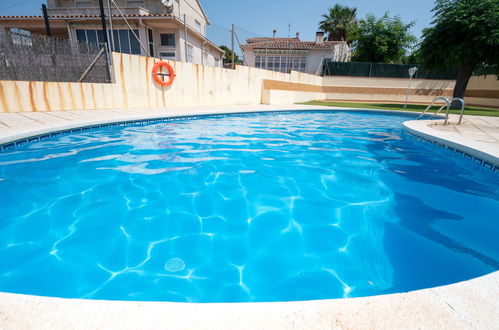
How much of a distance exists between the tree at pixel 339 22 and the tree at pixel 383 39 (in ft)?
31.1

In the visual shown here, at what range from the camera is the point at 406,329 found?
1090 millimetres

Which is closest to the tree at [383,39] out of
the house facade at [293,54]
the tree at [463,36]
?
the house facade at [293,54]

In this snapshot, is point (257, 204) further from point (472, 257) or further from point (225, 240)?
point (472, 257)

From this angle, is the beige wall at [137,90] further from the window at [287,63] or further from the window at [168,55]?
the window at [287,63]

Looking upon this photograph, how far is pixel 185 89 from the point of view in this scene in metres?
11.8

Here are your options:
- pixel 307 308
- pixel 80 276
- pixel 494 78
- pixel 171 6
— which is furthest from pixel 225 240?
pixel 494 78

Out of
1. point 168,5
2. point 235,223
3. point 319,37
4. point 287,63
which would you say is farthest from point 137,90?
point 319,37

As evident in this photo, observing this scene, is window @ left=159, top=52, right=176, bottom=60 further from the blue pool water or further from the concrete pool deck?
the concrete pool deck

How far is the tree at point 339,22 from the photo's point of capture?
36.2 metres


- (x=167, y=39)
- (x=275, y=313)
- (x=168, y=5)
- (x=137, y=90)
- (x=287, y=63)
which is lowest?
(x=275, y=313)

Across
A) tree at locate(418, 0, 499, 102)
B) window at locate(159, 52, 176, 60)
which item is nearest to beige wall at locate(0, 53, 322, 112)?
window at locate(159, 52, 176, 60)

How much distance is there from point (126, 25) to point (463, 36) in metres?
21.1

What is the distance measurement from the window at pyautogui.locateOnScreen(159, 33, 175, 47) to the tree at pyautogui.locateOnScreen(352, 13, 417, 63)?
68.0ft

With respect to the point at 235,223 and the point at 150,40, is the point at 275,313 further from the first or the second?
the point at 150,40
